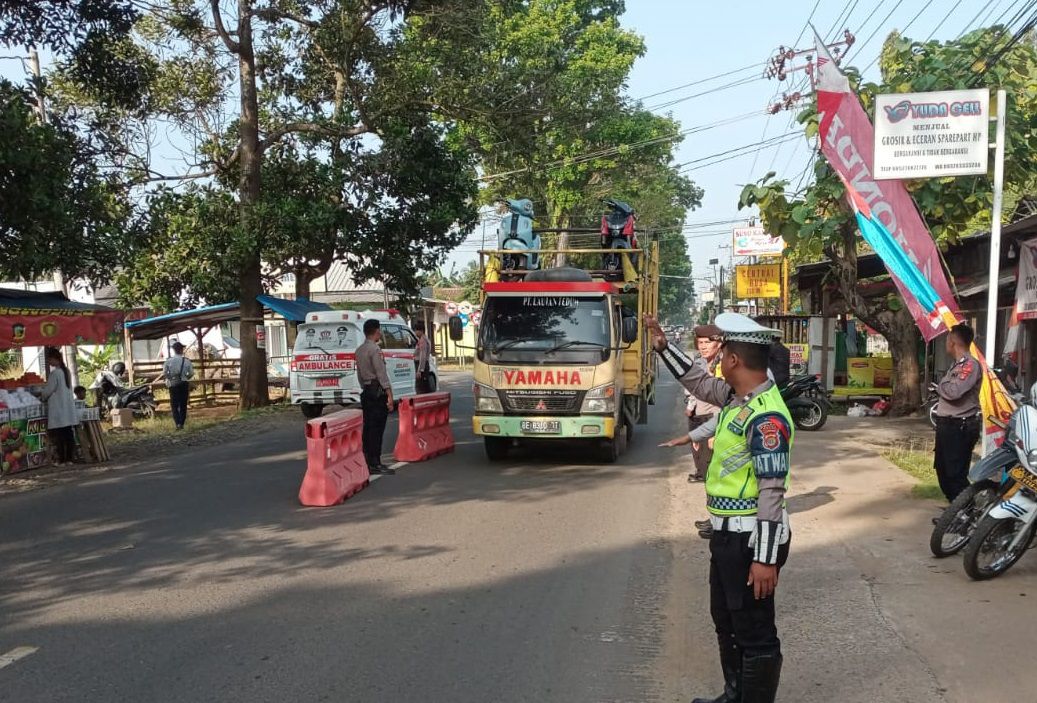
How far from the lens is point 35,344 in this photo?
11.2 metres

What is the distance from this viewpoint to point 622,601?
5.76 metres

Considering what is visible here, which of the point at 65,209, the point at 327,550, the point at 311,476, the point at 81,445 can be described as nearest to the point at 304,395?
the point at 81,445

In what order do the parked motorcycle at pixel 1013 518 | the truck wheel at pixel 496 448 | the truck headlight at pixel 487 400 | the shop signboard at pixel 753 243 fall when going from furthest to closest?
the shop signboard at pixel 753 243, the truck wheel at pixel 496 448, the truck headlight at pixel 487 400, the parked motorcycle at pixel 1013 518

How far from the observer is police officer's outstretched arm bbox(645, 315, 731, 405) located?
4418 mm

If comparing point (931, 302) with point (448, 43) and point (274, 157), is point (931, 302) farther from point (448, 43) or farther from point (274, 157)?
point (274, 157)

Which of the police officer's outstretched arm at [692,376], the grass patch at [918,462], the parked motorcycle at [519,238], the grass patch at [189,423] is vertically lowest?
the grass patch at [918,462]

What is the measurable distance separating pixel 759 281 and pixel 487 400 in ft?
76.8

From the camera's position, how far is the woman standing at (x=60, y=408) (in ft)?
38.4

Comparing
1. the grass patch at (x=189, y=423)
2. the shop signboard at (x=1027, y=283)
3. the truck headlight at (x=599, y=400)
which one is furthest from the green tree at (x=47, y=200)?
the shop signboard at (x=1027, y=283)

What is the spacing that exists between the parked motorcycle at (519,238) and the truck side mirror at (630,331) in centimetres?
205

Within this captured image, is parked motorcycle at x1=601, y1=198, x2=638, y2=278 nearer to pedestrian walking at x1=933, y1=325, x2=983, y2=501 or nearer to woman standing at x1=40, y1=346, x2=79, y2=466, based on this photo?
pedestrian walking at x1=933, y1=325, x2=983, y2=501

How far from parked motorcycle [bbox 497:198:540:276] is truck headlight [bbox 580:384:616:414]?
2817mm

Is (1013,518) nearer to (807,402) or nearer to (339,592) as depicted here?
(339,592)

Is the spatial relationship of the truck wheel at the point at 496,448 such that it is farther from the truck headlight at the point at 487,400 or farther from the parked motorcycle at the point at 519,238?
the parked motorcycle at the point at 519,238
